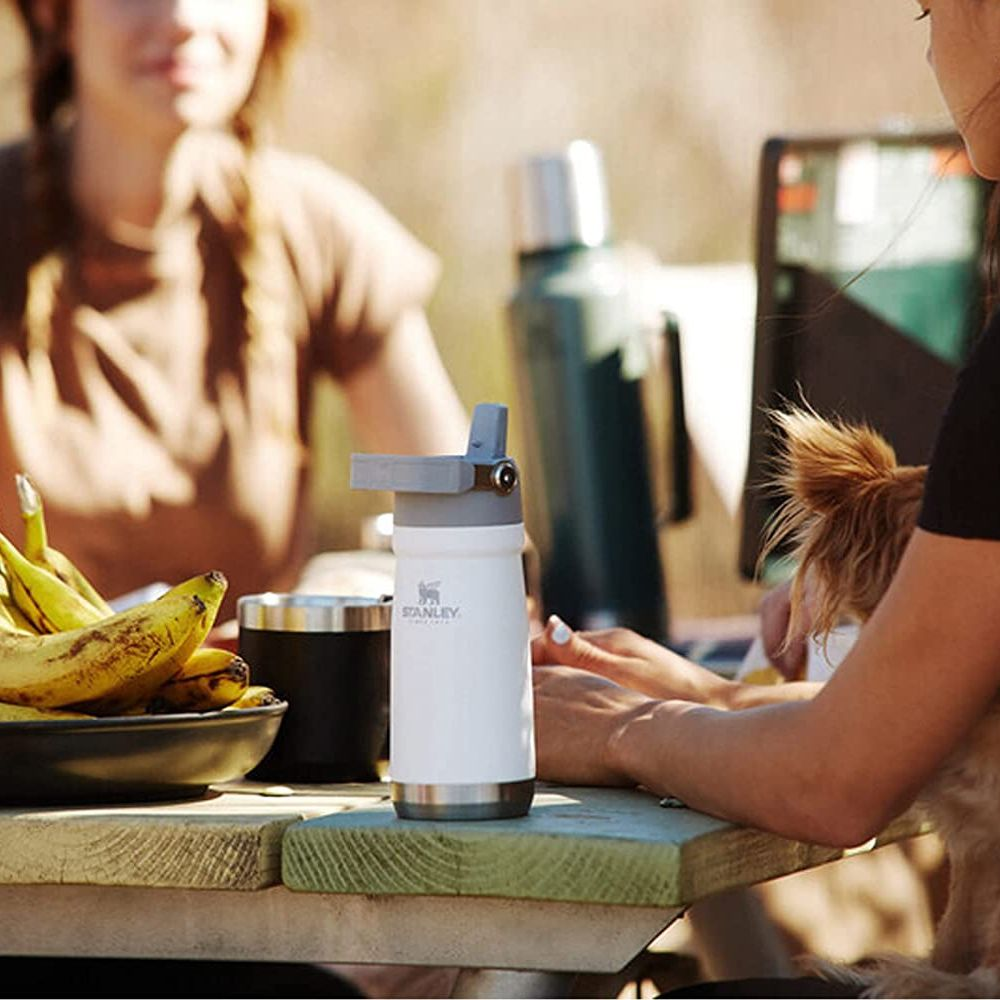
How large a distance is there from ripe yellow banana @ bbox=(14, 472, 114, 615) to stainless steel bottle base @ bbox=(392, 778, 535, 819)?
1.23 feet

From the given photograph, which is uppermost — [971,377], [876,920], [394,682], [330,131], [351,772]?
[330,131]

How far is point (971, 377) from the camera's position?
1199 millimetres

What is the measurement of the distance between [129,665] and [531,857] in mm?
303

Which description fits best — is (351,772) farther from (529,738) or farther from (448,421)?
(448,421)

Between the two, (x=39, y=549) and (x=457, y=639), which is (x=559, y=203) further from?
(x=457, y=639)

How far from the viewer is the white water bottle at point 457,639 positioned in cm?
125

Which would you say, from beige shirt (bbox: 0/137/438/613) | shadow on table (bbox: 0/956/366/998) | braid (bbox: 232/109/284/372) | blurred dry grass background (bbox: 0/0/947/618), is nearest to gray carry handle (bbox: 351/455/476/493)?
shadow on table (bbox: 0/956/366/998)

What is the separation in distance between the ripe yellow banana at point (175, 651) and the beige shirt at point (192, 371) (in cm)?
158

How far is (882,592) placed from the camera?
133 centimetres

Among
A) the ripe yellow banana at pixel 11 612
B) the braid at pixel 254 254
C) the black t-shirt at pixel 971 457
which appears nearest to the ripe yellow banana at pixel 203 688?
the ripe yellow banana at pixel 11 612

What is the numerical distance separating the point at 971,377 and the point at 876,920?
1.88 m

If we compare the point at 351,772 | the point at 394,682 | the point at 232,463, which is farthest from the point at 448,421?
the point at 394,682

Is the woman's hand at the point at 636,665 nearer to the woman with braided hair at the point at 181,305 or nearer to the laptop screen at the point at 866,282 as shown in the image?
the laptop screen at the point at 866,282

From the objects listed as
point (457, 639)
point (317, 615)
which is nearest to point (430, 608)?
point (457, 639)
